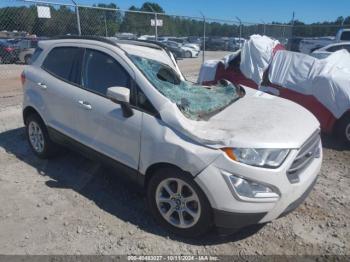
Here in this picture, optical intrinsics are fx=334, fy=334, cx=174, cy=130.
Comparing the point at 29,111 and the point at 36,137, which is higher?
the point at 29,111

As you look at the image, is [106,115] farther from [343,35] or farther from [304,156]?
[343,35]

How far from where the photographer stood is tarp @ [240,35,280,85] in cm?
629

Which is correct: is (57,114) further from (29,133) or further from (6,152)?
(6,152)

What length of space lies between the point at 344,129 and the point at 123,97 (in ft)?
12.9

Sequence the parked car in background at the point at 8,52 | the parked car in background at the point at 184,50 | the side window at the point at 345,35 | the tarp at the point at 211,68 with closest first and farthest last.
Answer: the tarp at the point at 211,68 < the side window at the point at 345,35 < the parked car in background at the point at 8,52 < the parked car in background at the point at 184,50

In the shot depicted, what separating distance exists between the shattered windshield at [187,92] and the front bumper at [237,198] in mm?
657

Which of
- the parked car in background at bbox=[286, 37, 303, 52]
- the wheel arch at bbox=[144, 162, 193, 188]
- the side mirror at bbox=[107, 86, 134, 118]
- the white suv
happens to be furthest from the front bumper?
the parked car in background at bbox=[286, 37, 303, 52]

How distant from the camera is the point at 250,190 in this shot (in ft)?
9.05

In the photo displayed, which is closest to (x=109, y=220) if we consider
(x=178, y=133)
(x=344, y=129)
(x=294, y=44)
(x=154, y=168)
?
(x=154, y=168)

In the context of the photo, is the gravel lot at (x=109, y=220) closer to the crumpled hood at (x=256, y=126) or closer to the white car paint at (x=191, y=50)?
the crumpled hood at (x=256, y=126)

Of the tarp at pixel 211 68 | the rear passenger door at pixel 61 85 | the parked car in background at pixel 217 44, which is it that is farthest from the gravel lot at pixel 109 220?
the parked car in background at pixel 217 44

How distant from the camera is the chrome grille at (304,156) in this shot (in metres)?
2.88

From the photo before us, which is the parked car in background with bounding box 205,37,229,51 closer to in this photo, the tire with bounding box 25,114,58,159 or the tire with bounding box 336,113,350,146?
the tire with bounding box 336,113,350,146

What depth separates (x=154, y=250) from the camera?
119 inches
